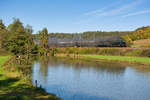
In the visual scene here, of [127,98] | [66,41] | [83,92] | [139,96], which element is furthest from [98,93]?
[66,41]

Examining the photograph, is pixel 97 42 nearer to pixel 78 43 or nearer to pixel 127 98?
pixel 78 43

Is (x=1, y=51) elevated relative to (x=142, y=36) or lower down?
lower down

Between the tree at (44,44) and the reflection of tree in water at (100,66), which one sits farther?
the tree at (44,44)

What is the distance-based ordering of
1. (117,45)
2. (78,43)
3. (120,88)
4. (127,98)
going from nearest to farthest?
(127,98) → (120,88) → (117,45) → (78,43)

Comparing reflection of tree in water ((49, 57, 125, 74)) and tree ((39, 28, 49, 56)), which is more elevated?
tree ((39, 28, 49, 56))

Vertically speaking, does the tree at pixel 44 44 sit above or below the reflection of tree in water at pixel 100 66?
above

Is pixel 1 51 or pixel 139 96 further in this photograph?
pixel 1 51

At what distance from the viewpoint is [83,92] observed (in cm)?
1548

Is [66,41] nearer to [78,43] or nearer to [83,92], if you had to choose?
[78,43]

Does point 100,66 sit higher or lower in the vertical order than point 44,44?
lower

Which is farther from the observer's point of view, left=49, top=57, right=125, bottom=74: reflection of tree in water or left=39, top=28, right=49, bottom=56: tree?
left=39, top=28, right=49, bottom=56: tree

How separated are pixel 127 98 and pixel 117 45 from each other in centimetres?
5916

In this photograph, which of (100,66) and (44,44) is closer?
(100,66)

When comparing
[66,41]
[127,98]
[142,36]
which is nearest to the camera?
[127,98]
